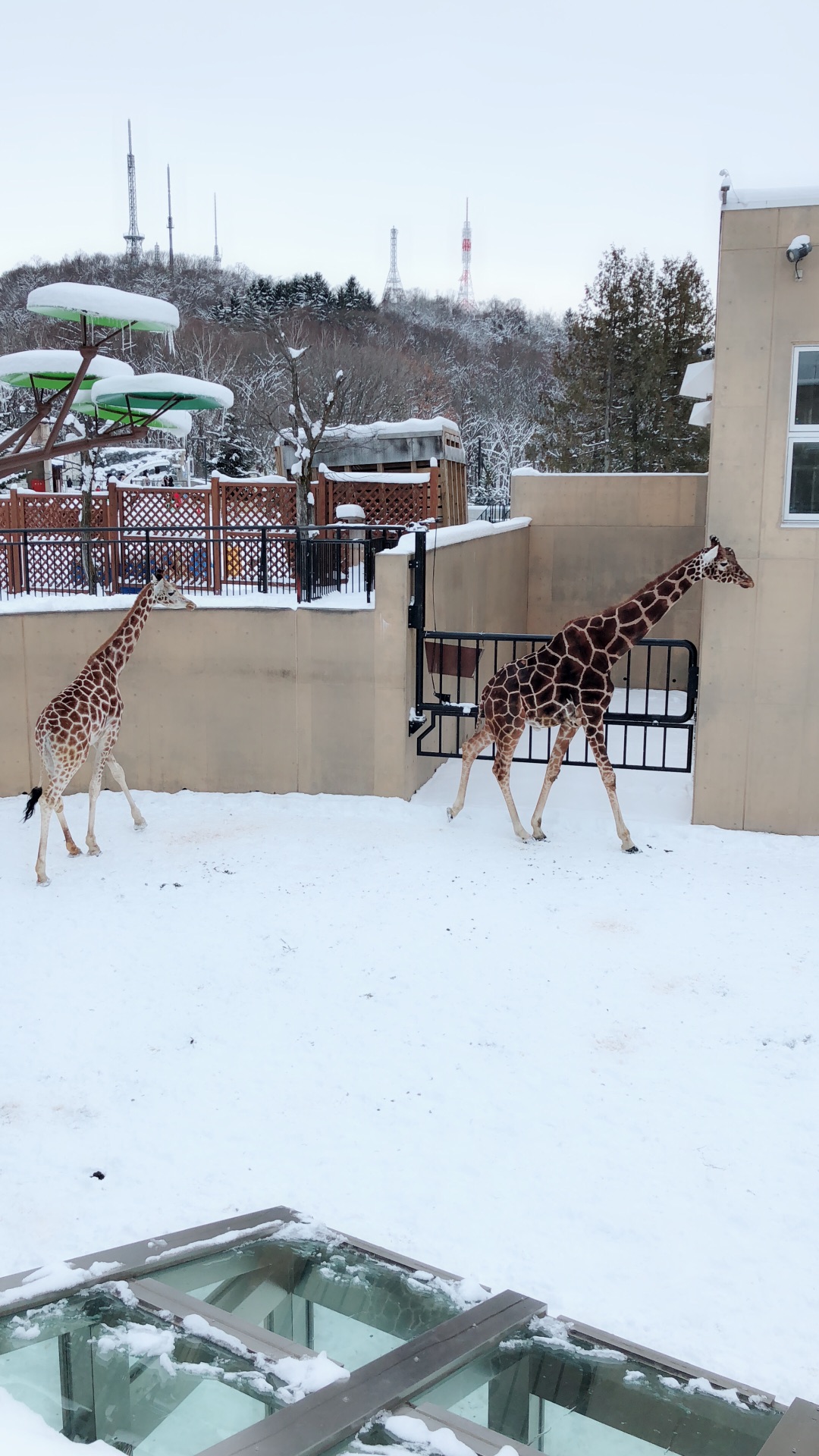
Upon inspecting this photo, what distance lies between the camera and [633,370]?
30.2 metres

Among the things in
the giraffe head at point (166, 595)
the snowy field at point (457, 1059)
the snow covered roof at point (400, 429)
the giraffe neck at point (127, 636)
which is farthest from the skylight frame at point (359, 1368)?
the snow covered roof at point (400, 429)

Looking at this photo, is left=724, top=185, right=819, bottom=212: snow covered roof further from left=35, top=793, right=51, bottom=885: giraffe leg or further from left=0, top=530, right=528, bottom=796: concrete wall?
left=35, top=793, right=51, bottom=885: giraffe leg

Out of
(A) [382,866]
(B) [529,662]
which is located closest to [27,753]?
(A) [382,866]

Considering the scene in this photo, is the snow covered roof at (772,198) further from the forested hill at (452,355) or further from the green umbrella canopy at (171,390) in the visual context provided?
the forested hill at (452,355)

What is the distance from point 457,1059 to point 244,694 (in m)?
4.82

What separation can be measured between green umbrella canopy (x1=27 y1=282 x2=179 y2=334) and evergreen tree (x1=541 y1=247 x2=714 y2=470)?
24.0 m

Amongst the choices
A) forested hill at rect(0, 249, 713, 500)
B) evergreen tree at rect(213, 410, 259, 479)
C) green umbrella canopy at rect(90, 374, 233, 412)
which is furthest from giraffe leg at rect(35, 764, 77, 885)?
evergreen tree at rect(213, 410, 259, 479)

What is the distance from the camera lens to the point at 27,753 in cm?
933

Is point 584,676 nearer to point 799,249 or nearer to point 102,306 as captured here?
point 799,249

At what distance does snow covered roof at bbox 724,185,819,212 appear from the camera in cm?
731

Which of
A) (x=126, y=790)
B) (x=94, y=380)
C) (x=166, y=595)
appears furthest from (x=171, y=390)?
(x=126, y=790)

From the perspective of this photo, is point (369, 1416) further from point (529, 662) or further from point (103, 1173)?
point (529, 662)

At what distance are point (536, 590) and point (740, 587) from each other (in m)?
7.34

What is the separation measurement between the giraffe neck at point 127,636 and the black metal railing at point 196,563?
136cm
